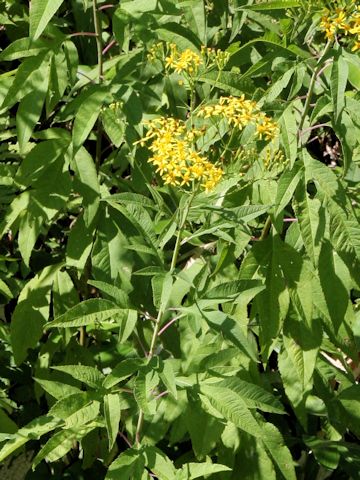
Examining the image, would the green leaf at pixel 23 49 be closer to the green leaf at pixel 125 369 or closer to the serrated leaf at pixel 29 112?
the serrated leaf at pixel 29 112

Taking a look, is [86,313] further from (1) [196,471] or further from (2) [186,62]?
(2) [186,62]

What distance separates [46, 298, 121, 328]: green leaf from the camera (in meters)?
2.19

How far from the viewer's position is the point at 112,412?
2262 mm

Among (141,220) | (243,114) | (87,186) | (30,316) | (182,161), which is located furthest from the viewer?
(30,316)

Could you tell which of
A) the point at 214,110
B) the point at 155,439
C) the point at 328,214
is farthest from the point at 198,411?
the point at 214,110

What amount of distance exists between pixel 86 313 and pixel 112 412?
283 millimetres

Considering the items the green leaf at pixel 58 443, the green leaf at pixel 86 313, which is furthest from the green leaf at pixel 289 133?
the green leaf at pixel 58 443

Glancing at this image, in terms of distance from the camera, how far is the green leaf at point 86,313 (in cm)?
219

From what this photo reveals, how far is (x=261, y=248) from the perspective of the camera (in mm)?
2541

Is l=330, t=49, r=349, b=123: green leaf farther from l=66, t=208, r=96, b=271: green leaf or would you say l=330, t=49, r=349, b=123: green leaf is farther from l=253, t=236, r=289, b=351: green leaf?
l=66, t=208, r=96, b=271: green leaf

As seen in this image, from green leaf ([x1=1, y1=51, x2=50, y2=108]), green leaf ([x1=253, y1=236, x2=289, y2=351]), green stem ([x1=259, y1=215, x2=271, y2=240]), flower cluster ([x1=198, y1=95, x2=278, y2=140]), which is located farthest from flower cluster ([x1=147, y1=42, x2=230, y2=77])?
green leaf ([x1=253, y1=236, x2=289, y2=351])

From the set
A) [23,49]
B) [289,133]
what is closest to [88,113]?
[23,49]

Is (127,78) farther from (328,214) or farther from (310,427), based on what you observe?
(310,427)

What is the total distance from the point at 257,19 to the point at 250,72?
68 centimetres
